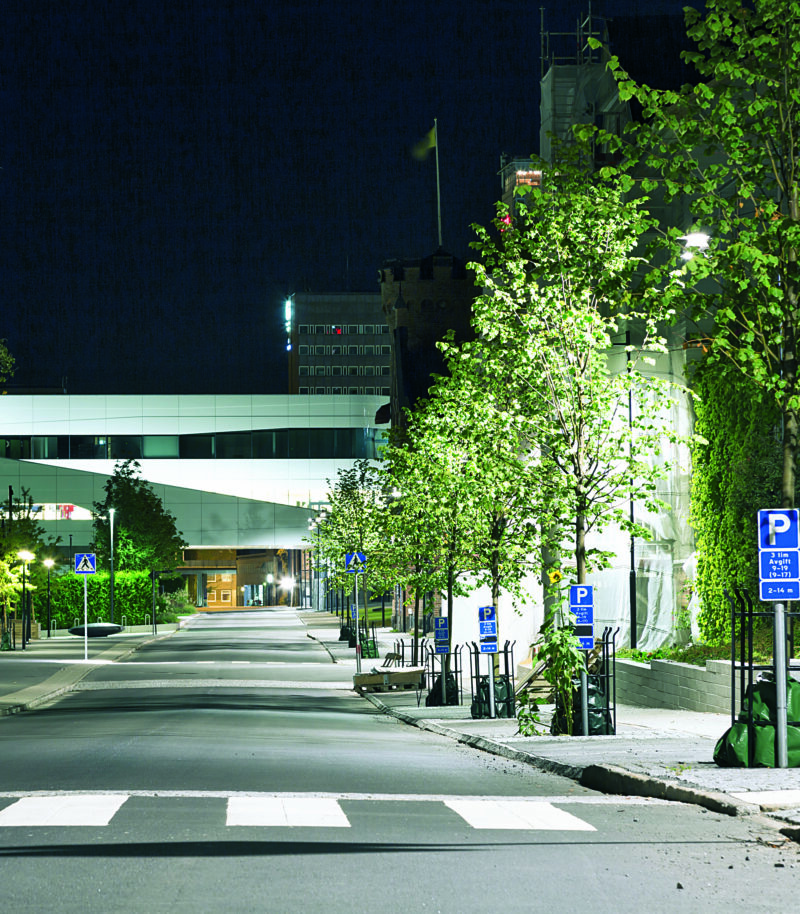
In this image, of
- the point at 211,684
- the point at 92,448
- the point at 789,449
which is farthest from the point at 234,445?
the point at 789,449

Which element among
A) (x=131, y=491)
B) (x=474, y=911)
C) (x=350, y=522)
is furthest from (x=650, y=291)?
(x=131, y=491)

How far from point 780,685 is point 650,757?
242cm

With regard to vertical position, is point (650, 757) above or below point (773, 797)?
below

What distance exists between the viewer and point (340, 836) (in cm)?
982

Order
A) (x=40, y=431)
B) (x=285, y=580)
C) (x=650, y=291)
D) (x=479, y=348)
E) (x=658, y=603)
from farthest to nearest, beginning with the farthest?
(x=285, y=580) < (x=40, y=431) < (x=658, y=603) < (x=479, y=348) < (x=650, y=291)

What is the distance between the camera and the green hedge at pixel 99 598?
8331 cm

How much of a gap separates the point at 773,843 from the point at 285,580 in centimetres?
13870

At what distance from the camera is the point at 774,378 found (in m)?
14.0

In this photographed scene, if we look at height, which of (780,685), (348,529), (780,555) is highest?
(348,529)

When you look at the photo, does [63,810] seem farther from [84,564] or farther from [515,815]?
[84,564]

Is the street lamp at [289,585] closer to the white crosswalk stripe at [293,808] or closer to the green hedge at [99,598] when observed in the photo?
the green hedge at [99,598]

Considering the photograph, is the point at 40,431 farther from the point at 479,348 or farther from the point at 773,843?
the point at 773,843

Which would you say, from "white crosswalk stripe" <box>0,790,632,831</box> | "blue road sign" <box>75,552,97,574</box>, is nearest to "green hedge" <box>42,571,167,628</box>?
"blue road sign" <box>75,552,97,574</box>

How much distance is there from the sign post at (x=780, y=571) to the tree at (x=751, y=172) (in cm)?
63
